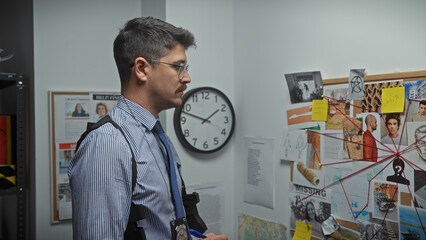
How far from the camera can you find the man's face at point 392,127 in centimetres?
137

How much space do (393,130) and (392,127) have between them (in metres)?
0.01

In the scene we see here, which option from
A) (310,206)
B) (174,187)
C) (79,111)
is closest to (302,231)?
(310,206)

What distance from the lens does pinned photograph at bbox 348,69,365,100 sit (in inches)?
58.2

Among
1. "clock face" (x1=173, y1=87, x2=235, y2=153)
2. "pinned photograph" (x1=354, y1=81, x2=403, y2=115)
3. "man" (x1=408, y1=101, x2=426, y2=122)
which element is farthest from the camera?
"clock face" (x1=173, y1=87, x2=235, y2=153)

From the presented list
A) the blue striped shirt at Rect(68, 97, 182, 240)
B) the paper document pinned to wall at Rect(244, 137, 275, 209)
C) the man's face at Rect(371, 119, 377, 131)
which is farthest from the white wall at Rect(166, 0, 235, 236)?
the blue striped shirt at Rect(68, 97, 182, 240)

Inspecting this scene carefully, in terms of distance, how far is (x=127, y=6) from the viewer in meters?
2.20

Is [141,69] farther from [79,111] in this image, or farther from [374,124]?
[79,111]

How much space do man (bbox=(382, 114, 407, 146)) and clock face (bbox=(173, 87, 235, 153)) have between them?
903mm

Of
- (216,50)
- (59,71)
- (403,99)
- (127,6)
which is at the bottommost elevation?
(403,99)

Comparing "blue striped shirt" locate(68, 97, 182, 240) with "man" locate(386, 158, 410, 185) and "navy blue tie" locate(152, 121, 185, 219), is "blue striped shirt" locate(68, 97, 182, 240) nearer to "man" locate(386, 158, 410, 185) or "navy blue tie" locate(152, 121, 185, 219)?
"navy blue tie" locate(152, 121, 185, 219)

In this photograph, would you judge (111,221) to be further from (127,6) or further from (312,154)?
(127,6)

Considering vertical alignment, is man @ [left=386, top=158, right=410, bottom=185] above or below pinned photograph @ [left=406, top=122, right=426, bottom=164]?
below

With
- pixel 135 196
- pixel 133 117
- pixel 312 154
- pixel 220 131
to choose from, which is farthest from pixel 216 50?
pixel 135 196

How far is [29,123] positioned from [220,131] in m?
0.94
